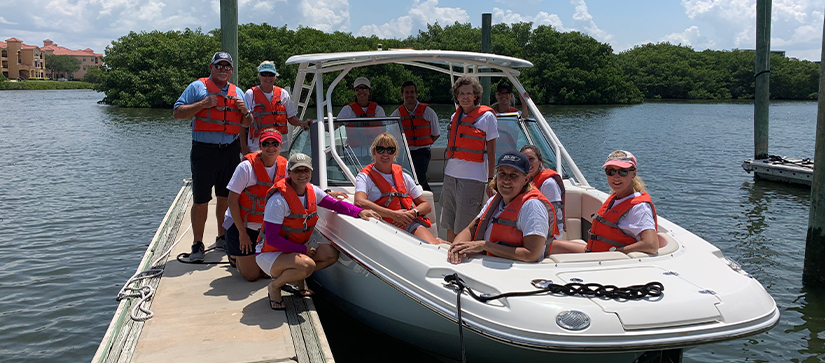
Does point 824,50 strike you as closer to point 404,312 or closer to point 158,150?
point 404,312

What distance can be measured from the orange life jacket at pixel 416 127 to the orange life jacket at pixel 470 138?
138 cm

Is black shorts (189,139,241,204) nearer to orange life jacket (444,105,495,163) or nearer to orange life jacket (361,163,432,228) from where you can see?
orange life jacket (361,163,432,228)

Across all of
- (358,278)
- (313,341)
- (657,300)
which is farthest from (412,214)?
(657,300)

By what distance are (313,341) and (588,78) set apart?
57758 millimetres

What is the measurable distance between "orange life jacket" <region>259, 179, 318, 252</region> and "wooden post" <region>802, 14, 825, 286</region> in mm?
5030

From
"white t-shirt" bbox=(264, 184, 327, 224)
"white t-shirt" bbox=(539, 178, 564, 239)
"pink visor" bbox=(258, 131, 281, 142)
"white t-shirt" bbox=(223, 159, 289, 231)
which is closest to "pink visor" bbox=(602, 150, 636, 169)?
"white t-shirt" bbox=(539, 178, 564, 239)

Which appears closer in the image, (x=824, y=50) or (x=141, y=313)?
Result: (x=141, y=313)

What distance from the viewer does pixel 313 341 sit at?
13.7ft

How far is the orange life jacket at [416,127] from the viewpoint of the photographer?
261 inches

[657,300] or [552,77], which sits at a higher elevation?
[552,77]

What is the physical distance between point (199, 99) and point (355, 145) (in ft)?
4.56

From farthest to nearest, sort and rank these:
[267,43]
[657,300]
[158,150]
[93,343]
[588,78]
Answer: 1. [588,78]
2. [267,43]
3. [158,150]
4. [93,343]
5. [657,300]

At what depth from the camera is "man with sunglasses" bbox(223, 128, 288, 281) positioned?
4871mm

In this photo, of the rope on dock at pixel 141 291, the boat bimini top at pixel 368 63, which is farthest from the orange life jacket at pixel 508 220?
the rope on dock at pixel 141 291
